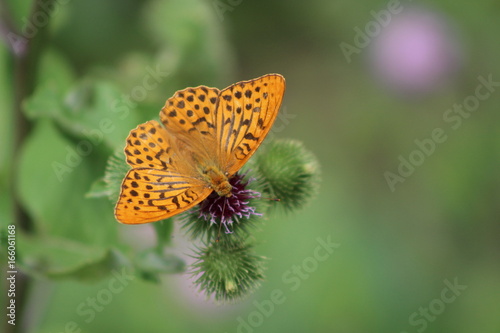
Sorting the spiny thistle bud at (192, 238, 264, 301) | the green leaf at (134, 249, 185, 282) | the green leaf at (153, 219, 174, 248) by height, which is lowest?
the green leaf at (134, 249, 185, 282)

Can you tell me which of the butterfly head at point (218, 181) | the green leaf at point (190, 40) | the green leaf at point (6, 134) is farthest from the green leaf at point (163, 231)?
the green leaf at point (190, 40)

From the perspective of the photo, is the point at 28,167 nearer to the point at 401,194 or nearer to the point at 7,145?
the point at 7,145

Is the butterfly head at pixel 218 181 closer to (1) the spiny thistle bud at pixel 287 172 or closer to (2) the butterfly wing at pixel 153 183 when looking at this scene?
(2) the butterfly wing at pixel 153 183

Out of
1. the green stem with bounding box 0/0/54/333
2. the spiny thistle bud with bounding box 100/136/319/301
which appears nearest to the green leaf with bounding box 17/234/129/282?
the spiny thistle bud with bounding box 100/136/319/301

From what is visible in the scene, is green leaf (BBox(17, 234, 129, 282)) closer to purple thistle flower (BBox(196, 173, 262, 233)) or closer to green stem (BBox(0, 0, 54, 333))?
green stem (BBox(0, 0, 54, 333))

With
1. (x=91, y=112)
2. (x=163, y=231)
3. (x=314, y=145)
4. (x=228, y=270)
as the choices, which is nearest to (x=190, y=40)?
(x=91, y=112)

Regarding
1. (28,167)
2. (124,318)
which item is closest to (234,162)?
(28,167)
